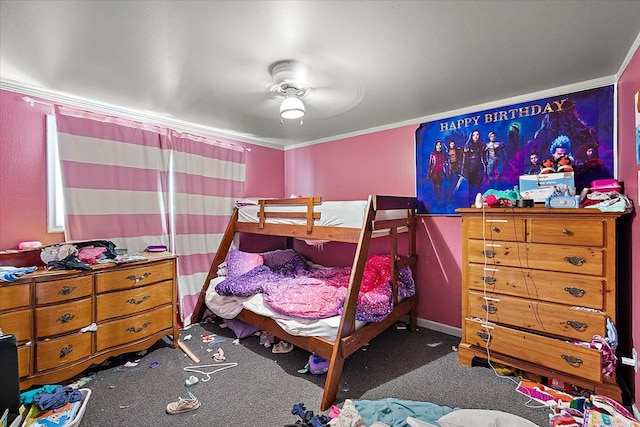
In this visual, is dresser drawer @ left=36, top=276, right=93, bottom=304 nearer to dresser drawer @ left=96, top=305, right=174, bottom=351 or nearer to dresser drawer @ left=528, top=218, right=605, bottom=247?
dresser drawer @ left=96, top=305, right=174, bottom=351

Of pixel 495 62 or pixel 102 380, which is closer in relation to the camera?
pixel 495 62

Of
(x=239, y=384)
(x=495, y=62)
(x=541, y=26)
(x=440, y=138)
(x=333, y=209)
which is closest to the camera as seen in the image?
(x=541, y=26)

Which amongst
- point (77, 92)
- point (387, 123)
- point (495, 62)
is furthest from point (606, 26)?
point (77, 92)

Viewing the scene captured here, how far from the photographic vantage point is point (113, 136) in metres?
2.77

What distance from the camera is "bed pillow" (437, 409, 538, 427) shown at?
1.58m

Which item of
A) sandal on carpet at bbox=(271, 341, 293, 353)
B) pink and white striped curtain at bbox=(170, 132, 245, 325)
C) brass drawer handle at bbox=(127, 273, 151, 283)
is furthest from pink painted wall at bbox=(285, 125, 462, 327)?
brass drawer handle at bbox=(127, 273, 151, 283)

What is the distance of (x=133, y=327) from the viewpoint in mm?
2434

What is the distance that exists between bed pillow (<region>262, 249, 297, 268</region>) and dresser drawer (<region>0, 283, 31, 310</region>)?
6.79ft

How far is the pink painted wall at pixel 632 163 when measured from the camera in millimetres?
1780

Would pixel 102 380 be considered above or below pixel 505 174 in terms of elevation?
below

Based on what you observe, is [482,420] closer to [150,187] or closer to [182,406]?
[182,406]

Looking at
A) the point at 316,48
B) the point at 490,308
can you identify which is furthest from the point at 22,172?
the point at 490,308

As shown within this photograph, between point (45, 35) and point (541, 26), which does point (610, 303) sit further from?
point (45, 35)

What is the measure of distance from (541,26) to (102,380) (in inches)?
146
